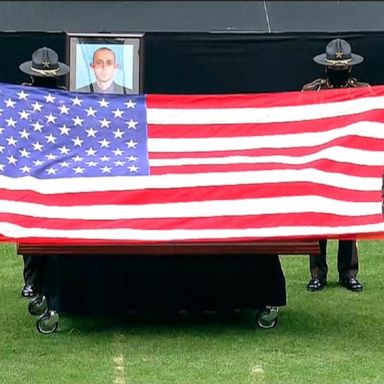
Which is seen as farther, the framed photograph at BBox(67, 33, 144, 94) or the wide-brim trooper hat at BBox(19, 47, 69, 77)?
the framed photograph at BBox(67, 33, 144, 94)

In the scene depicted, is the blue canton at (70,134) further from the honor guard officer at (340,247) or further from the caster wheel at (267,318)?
the honor guard officer at (340,247)

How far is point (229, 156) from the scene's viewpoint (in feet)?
26.5

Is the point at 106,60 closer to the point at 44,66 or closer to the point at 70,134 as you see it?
the point at 44,66

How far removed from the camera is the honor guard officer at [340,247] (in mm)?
9300

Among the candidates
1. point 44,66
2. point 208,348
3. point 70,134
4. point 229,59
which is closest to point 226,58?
point 229,59

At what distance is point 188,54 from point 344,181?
6.36 meters

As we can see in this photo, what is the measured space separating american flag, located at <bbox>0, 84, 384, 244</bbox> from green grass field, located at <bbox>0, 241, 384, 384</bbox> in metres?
0.68

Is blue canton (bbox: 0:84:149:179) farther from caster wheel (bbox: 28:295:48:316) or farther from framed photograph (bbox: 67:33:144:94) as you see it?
framed photograph (bbox: 67:33:144:94)

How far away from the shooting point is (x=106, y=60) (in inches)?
521

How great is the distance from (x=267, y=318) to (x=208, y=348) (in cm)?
61

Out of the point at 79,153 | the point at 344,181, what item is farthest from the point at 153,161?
the point at 344,181

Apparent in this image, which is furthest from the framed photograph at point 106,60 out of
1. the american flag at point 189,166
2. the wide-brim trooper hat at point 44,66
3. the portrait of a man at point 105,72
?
the american flag at point 189,166

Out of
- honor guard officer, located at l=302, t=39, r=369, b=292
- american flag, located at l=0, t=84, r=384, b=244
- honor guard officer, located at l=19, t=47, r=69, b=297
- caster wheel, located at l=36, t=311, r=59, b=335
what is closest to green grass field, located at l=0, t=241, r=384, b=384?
caster wheel, located at l=36, t=311, r=59, b=335

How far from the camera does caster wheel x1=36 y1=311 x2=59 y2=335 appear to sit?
25.8 ft
